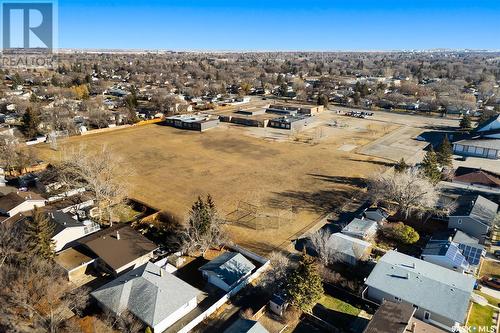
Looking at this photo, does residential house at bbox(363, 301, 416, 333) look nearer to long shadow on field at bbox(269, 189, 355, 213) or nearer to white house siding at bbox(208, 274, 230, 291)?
white house siding at bbox(208, 274, 230, 291)

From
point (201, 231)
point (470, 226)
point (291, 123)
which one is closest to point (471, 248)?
point (470, 226)

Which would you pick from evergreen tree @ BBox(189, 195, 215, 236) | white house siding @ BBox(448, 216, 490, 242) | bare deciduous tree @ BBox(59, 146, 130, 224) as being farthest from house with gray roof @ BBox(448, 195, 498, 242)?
bare deciduous tree @ BBox(59, 146, 130, 224)

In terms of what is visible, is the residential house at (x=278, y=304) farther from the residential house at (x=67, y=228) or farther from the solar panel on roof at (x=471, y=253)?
the residential house at (x=67, y=228)

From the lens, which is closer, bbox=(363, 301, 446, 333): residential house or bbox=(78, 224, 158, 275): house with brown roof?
bbox=(363, 301, 446, 333): residential house

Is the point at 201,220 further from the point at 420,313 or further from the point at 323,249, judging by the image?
the point at 420,313

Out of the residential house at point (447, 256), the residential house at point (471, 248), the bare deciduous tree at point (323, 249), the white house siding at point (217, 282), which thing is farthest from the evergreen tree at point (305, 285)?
the residential house at point (471, 248)

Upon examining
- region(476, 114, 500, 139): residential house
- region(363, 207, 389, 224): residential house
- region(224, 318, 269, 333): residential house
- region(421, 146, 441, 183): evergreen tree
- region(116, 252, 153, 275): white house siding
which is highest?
region(476, 114, 500, 139): residential house
